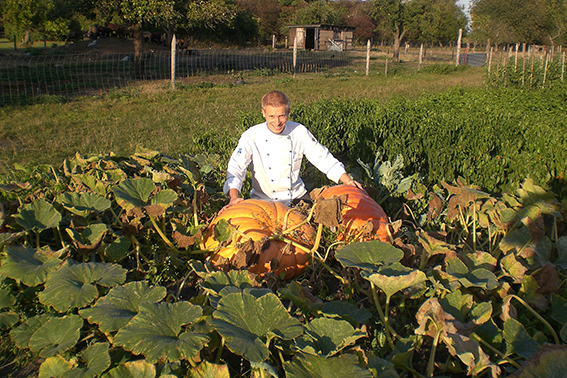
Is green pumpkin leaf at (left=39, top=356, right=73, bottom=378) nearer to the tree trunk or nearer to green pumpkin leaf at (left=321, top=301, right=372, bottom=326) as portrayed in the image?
green pumpkin leaf at (left=321, top=301, right=372, bottom=326)

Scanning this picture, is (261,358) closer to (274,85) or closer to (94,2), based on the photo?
(274,85)

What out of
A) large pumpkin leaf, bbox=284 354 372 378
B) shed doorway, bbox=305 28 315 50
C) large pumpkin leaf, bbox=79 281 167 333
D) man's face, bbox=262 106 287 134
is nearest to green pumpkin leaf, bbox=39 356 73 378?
large pumpkin leaf, bbox=79 281 167 333

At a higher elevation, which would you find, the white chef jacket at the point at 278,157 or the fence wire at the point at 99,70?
the fence wire at the point at 99,70

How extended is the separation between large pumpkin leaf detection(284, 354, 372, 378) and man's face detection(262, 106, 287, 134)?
204 cm

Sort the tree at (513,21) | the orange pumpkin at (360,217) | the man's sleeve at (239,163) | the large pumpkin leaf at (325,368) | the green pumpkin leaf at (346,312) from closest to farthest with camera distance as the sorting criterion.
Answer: the large pumpkin leaf at (325,368) < the green pumpkin leaf at (346,312) < the orange pumpkin at (360,217) < the man's sleeve at (239,163) < the tree at (513,21)

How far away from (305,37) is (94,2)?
33.4 meters

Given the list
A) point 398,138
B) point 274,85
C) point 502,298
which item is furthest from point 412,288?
point 274,85

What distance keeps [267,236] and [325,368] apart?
1.17 metres

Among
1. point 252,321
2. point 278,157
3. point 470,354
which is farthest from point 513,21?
point 252,321

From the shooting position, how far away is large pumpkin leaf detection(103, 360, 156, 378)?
1.71 metres

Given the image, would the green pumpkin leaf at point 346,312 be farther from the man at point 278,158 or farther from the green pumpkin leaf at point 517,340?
the man at point 278,158

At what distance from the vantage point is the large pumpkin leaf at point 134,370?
1.71m

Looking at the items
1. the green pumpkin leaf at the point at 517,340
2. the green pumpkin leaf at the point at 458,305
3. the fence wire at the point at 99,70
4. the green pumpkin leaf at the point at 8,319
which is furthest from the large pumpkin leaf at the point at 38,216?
the fence wire at the point at 99,70

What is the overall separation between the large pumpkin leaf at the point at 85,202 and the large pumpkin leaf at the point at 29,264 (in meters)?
0.38
